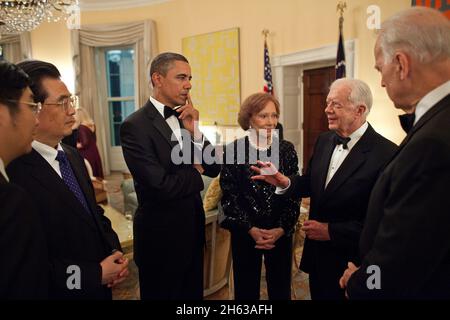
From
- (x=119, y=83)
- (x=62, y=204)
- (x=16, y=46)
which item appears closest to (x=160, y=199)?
(x=62, y=204)

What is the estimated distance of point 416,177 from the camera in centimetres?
94

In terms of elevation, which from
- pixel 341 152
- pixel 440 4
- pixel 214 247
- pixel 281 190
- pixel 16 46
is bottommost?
pixel 214 247

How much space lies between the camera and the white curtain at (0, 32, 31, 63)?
787 cm

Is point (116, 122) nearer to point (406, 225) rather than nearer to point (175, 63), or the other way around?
point (175, 63)

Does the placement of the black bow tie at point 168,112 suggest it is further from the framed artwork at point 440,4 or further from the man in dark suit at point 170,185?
the framed artwork at point 440,4

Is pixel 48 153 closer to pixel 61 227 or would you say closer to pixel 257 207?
pixel 61 227

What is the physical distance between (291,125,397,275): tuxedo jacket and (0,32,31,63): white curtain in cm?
830

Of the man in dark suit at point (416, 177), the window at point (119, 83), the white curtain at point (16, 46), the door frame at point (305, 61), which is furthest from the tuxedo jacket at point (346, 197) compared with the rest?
the white curtain at point (16, 46)

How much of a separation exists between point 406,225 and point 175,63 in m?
1.37

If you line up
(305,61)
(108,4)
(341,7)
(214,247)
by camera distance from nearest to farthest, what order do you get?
1. (214,247)
2. (341,7)
3. (305,61)
4. (108,4)

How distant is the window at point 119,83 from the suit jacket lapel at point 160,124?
6.72 metres

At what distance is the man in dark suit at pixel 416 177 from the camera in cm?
93

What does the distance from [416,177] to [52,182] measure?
3.97 ft
